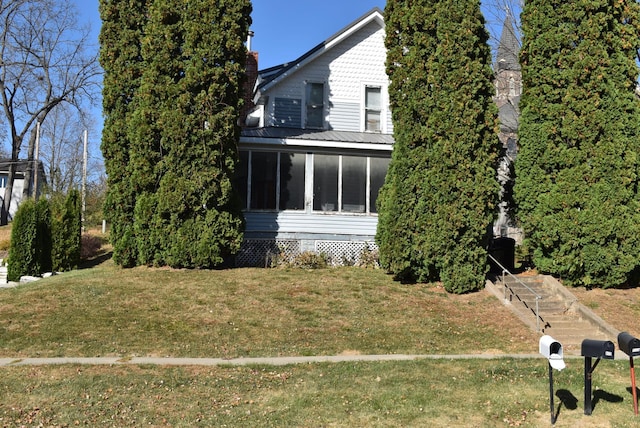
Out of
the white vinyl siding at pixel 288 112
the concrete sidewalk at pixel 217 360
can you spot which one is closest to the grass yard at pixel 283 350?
the concrete sidewalk at pixel 217 360

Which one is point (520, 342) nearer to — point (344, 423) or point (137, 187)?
point (344, 423)

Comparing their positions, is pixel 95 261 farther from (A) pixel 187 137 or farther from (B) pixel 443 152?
(B) pixel 443 152

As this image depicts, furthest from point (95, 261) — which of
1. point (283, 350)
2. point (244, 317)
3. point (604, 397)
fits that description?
point (604, 397)

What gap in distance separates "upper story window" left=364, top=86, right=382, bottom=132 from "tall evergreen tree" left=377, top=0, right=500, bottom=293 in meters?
4.94

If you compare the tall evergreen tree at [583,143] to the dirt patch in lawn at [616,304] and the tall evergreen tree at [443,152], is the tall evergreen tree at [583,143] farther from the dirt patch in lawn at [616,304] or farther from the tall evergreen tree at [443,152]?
the tall evergreen tree at [443,152]

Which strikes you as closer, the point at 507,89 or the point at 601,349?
the point at 601,349

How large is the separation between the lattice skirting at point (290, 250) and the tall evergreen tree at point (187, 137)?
5.36 ft

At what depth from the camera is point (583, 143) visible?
40.9 feet

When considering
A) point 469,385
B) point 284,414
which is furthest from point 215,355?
point 469,385

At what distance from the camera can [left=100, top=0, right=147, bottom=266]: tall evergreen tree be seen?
1491 centimetres

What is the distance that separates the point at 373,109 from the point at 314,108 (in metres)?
2.06

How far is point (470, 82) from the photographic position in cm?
1270

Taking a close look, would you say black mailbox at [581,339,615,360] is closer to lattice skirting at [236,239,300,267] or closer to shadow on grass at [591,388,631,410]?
shadow on grass at [591,388,631,410]

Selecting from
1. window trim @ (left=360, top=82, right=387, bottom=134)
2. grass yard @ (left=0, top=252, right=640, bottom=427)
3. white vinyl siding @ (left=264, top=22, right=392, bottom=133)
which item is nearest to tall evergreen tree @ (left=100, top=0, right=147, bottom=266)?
grass yard @ (left=0, top=252, right=640, bottom=427)
